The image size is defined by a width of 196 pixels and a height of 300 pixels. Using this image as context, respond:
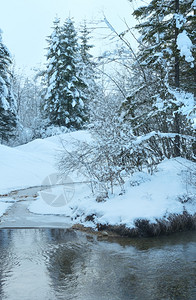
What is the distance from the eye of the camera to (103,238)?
28.3 feet

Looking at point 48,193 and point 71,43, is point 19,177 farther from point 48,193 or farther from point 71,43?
point 71,43

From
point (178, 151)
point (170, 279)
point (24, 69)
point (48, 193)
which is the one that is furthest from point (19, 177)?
point (24, 69)

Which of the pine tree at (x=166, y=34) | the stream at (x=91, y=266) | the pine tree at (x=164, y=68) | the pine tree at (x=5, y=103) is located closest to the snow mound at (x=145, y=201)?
the stream at (x=91, y=266)

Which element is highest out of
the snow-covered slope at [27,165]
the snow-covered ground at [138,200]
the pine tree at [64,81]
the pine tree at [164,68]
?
the pine tree at [64,81]

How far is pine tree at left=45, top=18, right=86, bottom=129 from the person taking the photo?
2694 centimetres

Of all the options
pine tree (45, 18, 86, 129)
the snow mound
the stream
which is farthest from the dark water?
pine tree (45, 18, 86, 129)

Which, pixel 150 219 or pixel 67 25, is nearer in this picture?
pixel 150 219

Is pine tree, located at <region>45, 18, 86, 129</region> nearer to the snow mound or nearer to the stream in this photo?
the snow mound

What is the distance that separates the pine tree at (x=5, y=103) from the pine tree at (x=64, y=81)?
3.34 m

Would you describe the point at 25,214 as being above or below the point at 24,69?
below

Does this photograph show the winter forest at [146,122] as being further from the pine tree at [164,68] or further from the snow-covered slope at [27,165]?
the snow-covered slope at [27,165]

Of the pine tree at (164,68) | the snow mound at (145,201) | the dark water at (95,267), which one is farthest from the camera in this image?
the pine tree at (164,68)

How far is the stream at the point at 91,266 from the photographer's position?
17.2ft

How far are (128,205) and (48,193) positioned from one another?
661 cm
